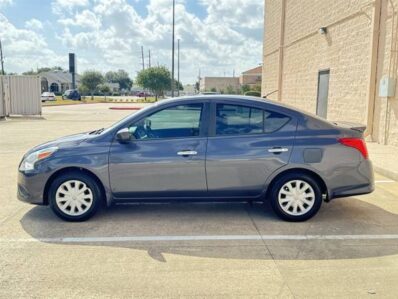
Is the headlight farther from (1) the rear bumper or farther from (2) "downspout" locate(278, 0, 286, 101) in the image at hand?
(2) "downspout" locate(278, 0, 286, 101)

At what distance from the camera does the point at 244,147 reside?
480 cm

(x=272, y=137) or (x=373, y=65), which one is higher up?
(x=373, y=65)

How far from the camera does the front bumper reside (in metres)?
4.81

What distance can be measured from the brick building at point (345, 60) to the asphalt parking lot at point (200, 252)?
609 cm

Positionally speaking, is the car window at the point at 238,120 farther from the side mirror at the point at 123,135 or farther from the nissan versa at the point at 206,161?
the side mirror at the point at 123,135

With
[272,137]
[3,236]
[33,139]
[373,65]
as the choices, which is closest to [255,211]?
[272,137]

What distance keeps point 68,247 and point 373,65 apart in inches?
391

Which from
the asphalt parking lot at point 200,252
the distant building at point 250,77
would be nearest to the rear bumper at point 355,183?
the asphalt parking lot at point 200,252

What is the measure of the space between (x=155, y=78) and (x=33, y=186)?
5037cm

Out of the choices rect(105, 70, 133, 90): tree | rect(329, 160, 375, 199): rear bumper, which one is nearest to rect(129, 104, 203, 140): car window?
rect(329, 160, 375, 199): rear bumper

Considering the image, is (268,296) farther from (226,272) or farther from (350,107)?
(350,107)

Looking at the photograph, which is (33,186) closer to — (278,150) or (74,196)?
(74,196)

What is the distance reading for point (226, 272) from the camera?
3.57 metres

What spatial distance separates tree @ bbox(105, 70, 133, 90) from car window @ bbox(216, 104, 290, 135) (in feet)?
386
